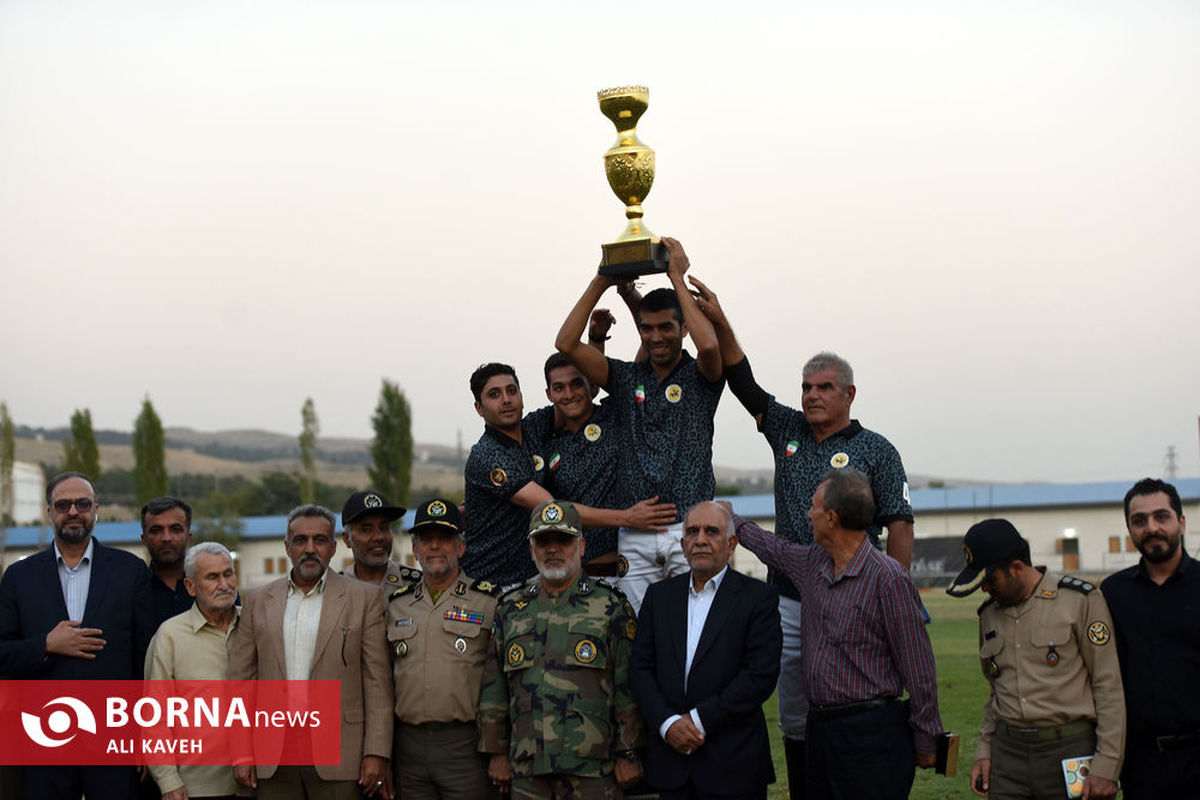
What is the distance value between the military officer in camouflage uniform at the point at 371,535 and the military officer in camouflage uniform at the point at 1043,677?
297cm

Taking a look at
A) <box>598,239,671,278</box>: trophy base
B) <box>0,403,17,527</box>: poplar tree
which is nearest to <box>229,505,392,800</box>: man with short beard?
<box>598,239,671,278</box>: trophy base

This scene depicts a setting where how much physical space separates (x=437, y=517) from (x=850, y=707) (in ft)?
7.10

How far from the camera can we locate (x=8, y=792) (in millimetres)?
6852

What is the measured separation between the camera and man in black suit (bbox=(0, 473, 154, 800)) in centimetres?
648

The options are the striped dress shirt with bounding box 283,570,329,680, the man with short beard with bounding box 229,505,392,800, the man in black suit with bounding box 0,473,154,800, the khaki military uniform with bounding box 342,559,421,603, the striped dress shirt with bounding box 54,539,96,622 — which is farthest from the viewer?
the striped dress shirt with bounding box 54,539,96,622

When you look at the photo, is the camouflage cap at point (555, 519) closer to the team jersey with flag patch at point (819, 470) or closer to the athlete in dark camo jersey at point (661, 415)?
the athlete in dark camo jersey at point (661, 415)

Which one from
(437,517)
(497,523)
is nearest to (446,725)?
(437,517)

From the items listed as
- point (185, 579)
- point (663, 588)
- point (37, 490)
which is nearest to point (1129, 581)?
point (663, 588)

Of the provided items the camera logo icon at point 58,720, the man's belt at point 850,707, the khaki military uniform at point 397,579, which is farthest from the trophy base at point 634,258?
the camera logo icon at point 58,720

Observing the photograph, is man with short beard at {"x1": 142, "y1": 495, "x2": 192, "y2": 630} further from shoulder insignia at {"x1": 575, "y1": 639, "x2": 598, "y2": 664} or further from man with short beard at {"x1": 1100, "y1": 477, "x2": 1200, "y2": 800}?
man with short beard at {"x1": 1100, "y1": 477, "x2": 1200, "y2": 800}

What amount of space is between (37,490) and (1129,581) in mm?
82474

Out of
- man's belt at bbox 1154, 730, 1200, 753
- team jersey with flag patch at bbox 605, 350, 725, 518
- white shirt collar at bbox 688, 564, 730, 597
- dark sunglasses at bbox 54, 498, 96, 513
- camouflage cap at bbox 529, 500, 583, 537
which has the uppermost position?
team jersey with flag patch at bbox 605, 350, 725, 518

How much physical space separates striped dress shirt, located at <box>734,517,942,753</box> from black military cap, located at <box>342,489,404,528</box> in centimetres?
235

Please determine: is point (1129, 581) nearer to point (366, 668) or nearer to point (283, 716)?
point (366, 668)
